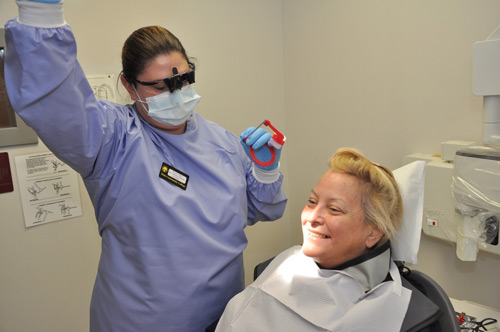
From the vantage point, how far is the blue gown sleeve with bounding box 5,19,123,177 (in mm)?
925

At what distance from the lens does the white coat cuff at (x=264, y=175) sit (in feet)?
4.67

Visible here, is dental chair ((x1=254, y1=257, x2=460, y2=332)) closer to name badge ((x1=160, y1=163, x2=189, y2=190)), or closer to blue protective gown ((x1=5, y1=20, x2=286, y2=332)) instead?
blue protective gown ((x1=5, y1=20, x2=286, y2=332))

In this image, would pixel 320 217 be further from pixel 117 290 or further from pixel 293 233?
pixel 293 233

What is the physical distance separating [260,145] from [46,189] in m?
1.01

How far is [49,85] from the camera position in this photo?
948mm

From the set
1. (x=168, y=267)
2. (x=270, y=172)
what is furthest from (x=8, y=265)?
(x=270, y=172)

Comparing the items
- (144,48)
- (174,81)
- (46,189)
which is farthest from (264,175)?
(46,189)

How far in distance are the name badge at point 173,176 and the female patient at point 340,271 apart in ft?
1.19

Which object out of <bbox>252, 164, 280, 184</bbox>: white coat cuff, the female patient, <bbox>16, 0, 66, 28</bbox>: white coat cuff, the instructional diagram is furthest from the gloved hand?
the instructional diagram

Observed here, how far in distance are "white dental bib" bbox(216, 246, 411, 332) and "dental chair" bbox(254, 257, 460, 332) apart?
0.03m

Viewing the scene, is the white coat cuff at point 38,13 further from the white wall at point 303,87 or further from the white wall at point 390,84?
the white wall at point 390,84

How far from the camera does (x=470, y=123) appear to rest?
64.7 inches

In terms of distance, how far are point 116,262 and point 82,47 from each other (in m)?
1.01

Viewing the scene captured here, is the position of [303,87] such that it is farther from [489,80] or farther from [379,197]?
[379,197]
